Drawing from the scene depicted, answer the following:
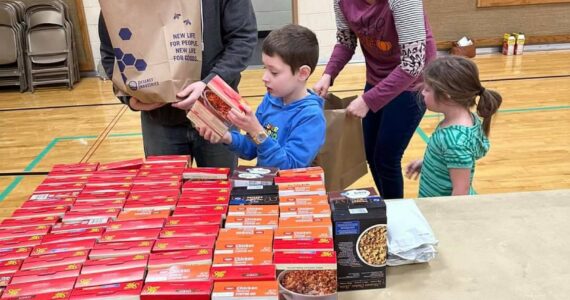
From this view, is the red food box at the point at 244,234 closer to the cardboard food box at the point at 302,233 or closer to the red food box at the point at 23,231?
the cardboard food box at the point at 302,233

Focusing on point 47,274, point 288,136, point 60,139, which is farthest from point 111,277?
point 60,139

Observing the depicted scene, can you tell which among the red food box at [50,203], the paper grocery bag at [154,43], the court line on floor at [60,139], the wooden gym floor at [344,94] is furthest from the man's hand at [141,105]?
the court line on floor at [60,139]

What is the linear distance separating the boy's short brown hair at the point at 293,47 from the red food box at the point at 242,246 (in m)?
0.90

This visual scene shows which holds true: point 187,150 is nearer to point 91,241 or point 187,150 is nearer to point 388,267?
point 91,241

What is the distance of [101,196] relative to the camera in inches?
57.1

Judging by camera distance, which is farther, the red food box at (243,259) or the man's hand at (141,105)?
the man's hand at (141,105)

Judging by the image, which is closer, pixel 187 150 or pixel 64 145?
pixel 187 150

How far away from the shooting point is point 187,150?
6.93 ft

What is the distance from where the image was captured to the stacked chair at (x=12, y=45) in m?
6.20

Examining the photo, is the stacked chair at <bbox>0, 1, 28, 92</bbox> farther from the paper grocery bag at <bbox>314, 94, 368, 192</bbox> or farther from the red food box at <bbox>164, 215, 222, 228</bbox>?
the red food box at <bbox>164, 215, 222, 228</bbox>

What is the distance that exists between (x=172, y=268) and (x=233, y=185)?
40 cm

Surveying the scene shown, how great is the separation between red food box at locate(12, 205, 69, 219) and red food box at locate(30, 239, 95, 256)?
0.15 meters

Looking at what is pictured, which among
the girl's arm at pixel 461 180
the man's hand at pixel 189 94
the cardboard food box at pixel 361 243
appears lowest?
the girl's arm at pixel 461 180

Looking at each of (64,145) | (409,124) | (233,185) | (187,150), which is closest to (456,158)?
(409,124)
